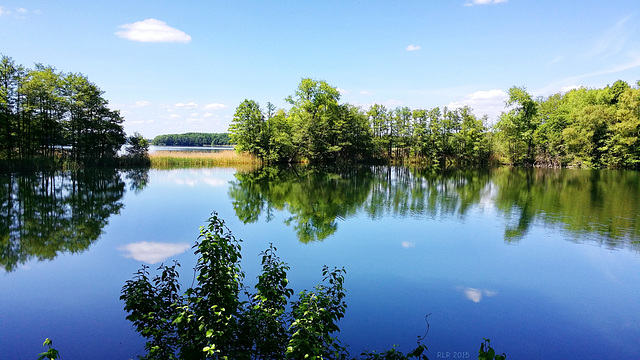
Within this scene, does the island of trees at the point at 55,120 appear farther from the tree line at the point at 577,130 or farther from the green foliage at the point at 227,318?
the tree line at the point at 577,130

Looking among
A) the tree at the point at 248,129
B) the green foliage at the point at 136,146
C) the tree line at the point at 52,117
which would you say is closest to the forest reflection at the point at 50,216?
the tree line at the point at 52,117

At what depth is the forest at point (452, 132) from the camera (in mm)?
45094

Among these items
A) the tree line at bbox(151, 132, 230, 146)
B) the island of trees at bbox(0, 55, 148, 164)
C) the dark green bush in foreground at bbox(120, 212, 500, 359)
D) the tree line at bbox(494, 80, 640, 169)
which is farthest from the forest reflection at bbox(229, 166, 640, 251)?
the tree line at bbox(151, 132, 230, 146)

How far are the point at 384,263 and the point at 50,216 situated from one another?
44.1 feet

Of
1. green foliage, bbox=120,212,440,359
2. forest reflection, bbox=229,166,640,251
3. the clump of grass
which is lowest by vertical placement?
forest reflection, bbox=229,166,640,251

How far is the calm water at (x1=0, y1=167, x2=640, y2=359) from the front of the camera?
5.60 metres

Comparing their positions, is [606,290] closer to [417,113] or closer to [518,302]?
[518,302]

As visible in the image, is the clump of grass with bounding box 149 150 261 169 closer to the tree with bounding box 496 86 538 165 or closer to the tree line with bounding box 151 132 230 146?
the tree with bounding box 496 86 538 165

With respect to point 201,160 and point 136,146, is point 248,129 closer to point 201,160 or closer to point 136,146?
point 201,160

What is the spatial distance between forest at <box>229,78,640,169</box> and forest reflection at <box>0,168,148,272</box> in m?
27.7

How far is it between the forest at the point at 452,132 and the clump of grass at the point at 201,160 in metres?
1.41

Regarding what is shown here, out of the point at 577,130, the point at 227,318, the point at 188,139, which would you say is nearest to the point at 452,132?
the point at 577,130

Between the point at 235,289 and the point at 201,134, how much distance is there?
16138cm

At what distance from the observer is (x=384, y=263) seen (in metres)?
9.05
